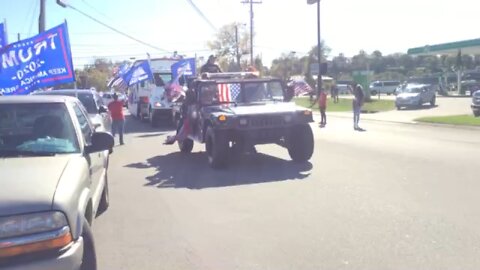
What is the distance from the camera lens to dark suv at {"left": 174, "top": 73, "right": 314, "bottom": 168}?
1104cm

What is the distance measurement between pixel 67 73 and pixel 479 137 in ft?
40.1

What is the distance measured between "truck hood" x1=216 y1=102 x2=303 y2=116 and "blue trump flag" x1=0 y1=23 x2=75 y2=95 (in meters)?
3.18

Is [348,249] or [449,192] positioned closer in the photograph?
[348,249]

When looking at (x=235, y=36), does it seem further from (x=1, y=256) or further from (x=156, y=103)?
(x=1, y=256)

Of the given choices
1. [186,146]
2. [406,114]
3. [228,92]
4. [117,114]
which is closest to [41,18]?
[117,114]

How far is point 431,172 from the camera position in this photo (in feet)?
33.7

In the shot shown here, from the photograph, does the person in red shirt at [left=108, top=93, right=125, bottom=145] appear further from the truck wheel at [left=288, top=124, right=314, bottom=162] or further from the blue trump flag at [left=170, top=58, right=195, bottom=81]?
the truck wheel at [left=288, top=124, right=314, bottom=162]

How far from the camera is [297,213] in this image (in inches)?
287

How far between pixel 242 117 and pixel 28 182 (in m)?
7.24

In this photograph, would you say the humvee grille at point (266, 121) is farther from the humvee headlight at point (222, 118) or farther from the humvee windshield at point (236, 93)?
the humvee windshield at point (236, 93)

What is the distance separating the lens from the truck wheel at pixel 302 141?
38.4 feet

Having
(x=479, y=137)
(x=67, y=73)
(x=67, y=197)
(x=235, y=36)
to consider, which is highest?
(x=235, y=36)

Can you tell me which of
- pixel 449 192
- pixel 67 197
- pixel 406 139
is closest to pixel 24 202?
pixel 67 197

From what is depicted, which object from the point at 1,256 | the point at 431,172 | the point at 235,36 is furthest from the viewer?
the point at 235,36
